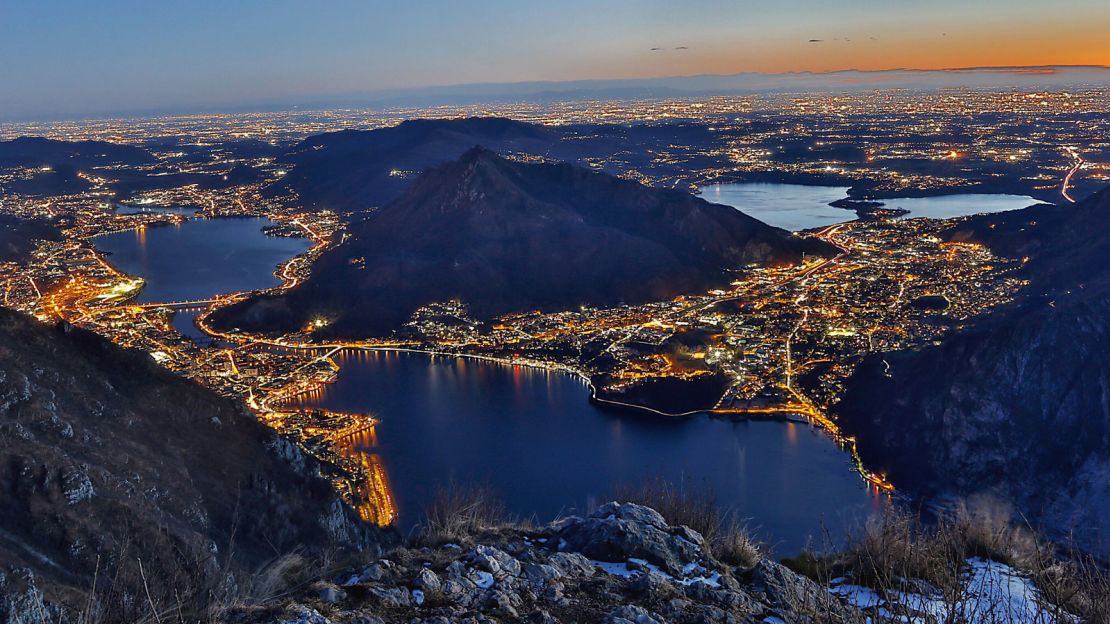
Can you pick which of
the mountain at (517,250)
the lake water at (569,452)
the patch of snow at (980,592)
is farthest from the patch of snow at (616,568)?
the mountain at (517,250)

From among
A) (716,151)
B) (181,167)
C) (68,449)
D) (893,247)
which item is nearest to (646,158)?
(716,151)

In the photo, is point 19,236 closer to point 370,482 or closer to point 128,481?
point 370,482

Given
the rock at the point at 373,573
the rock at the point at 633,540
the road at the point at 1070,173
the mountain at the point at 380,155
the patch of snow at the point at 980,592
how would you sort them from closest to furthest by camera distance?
the patch of snow at the point at 980,592
the rock at the point at 373,573
the rock at the point at 633,540
the road at the point at 1070,173
the mountain at the point at 380,155

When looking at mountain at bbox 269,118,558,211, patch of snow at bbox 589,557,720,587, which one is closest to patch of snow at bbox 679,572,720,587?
patch of snow at bbox 589,557,720,587

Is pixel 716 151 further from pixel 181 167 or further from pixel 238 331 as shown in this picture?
pixel 238 331

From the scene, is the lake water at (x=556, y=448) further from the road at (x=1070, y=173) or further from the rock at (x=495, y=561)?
the road at (x=1070, y=173)
